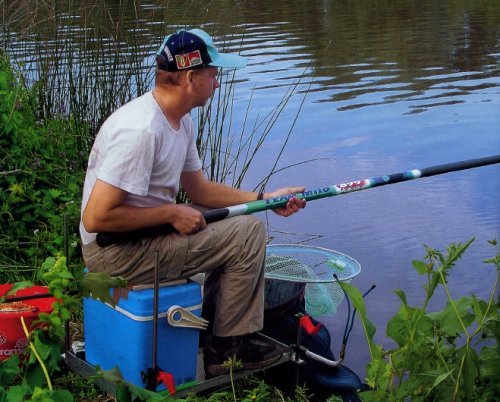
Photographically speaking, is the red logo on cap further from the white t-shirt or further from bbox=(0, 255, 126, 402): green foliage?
bbox=(0, 255, 126, 402): green foliage

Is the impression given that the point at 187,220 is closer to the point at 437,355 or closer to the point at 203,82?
the point at 203,82

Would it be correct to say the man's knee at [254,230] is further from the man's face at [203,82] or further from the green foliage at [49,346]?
the green foliage at [49,346]

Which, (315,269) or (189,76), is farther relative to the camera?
(315,269)

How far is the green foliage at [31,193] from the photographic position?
174 inches

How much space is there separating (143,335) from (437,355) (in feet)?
3.69

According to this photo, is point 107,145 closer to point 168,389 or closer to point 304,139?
point 168,389

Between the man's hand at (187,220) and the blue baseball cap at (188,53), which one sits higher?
the blue baseball cap at (188,53)

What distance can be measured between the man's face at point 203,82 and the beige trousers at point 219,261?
450 mm

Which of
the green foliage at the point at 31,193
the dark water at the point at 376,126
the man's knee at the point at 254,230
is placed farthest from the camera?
the dark water at the point at 376,126

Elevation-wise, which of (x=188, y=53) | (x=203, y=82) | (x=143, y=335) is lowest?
(x=143, y=335)

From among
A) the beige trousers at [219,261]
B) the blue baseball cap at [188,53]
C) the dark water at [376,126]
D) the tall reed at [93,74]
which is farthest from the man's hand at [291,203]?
the tall reed at [93,74]

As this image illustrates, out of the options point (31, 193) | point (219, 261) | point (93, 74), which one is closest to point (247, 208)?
point (219, 261)

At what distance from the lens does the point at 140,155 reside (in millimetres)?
3176

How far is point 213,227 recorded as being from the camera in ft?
11.1
